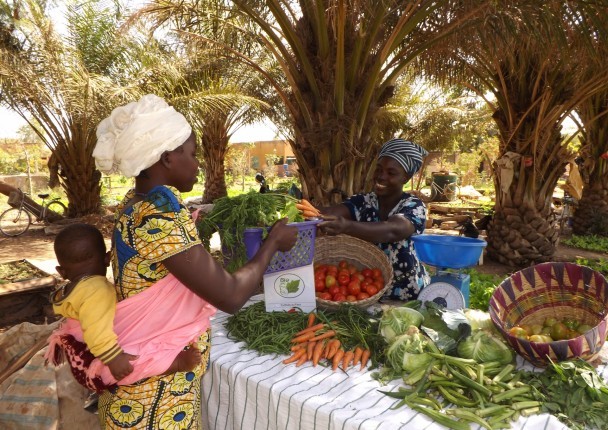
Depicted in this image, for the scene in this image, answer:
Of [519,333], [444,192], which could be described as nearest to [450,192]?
[444,192]

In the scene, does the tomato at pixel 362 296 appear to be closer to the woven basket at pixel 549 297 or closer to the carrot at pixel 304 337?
the carrot at pixel 304 337

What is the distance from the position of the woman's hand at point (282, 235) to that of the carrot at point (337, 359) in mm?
555

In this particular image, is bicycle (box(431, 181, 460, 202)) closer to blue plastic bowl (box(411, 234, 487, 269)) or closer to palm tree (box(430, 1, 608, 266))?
palm tree (box(430, 1, 608, 266))

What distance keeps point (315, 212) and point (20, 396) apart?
6.55 feet

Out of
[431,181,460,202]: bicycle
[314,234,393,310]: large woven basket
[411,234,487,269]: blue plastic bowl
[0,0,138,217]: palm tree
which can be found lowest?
[431,181,460,202]: bicycle

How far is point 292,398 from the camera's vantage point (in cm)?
164

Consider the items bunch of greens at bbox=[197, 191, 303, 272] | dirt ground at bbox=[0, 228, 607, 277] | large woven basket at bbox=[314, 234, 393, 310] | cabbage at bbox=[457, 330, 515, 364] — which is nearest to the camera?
cabbage at bbox=[457, 330, 515, 364]

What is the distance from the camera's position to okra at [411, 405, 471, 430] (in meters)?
1.41

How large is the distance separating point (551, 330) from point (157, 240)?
1.75 meters

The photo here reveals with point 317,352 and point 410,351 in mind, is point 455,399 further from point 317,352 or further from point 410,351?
point 317,352

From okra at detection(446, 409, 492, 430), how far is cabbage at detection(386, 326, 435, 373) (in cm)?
26

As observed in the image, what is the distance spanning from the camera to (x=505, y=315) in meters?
2.04

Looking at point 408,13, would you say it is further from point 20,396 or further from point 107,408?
point 20,396

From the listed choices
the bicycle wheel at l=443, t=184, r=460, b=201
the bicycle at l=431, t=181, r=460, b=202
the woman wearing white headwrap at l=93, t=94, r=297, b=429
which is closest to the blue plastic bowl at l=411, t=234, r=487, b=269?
the woman wearing white headwrap at l=93, t=94, r=297, b=429
